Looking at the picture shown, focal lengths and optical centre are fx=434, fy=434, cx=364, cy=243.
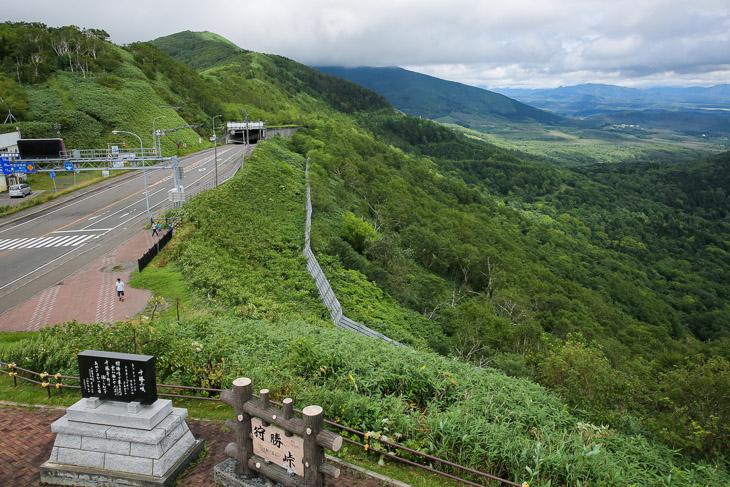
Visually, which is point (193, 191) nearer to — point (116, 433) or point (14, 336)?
point (14, 336)

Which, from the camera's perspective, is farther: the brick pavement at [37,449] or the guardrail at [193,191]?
the guardrail at [193,191]

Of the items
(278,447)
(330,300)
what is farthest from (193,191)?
(278,447)

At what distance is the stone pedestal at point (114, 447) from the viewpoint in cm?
875

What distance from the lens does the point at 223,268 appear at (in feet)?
85.3

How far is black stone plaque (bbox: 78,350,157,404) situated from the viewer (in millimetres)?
8766

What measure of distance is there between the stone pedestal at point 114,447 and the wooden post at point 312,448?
3.27 meters

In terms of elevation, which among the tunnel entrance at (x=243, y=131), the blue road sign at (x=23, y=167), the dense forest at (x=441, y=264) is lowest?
the dense forest at (x=441, y=264)

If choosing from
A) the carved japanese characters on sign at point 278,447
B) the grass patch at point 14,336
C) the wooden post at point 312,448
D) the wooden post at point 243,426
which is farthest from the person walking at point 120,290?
the wooden post at point 312,448

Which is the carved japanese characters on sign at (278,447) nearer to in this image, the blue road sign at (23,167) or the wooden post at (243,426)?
the wooden post at (243,426)

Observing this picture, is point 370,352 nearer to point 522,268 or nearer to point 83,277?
point 83,277

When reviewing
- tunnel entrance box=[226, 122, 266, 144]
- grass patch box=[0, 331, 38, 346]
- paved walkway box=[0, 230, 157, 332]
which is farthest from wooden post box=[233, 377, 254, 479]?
tunnel entrance box=[226, 122, 266, 144]

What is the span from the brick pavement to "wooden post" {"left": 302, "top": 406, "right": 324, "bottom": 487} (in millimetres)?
1461

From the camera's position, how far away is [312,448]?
24.4 ft

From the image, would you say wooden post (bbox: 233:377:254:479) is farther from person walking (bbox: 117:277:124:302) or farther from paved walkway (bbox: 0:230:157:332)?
person walking (bbox: 117:277:124:302)
